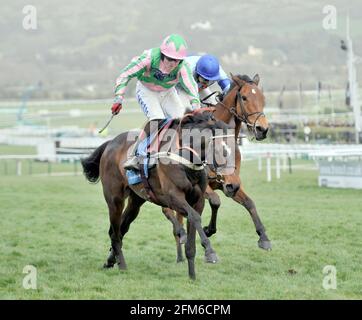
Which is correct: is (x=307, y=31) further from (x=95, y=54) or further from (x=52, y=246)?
(x=52, y=246)

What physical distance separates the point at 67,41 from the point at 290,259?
120961 millimetres

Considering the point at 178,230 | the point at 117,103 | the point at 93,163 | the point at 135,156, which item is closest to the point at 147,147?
the point at 135,156

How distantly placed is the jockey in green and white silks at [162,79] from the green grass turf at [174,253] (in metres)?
1.52

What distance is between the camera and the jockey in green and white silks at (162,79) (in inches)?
273

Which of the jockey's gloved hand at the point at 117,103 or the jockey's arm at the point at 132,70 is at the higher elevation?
the jockey's arm at the point at 132,70

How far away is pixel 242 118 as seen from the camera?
7.55 m

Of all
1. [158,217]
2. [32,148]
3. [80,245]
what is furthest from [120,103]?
[32,148]

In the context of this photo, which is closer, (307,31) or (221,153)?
(221,153)

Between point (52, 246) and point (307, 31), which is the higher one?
point (307, 31)

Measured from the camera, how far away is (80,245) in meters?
9.26

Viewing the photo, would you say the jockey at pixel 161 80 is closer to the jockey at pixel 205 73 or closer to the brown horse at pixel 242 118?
the jockey at pixel 205 73

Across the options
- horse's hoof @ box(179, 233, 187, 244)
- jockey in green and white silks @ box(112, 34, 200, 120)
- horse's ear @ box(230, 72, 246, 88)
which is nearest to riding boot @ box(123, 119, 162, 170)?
jockey in green and white silks @ box(112, 34, 200, 120)

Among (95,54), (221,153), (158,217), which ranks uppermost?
(95,54)

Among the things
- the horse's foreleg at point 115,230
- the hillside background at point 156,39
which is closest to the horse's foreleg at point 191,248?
the horse's foreleg at point 115,230
